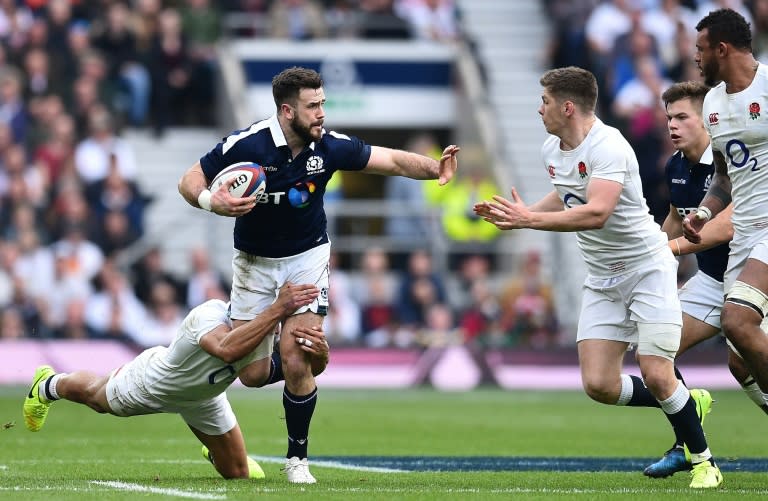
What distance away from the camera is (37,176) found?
2089 centimetres

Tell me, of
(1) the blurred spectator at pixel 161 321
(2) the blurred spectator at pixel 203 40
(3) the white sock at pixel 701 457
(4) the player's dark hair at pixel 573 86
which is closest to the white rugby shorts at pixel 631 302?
(3) the white sock at pixel 701 457

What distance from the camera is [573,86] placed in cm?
948

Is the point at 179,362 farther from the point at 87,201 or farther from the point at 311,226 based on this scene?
the point at 87,201

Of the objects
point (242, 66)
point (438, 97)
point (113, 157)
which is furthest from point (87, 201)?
point (438, 97)

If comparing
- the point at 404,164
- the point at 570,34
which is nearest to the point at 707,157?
the point at 404,164

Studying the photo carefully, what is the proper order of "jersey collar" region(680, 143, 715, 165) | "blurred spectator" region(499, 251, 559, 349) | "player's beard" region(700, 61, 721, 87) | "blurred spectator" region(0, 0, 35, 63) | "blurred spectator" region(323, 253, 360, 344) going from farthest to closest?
"blurred spectator" region(0, 0, 35, 63)
"blurred spectator" region(499, 251, 559, 349)
"blurred spectator" region(323, 253, 360, 344)
"jersey collar" region(680, 143, 715, 165)
"player's beard" region(700, 61, 721, 87)

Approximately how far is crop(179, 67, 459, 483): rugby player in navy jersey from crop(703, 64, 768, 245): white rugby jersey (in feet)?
5.62

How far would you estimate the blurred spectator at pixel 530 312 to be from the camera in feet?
67.7

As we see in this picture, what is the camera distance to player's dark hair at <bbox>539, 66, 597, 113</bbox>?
9.48 m

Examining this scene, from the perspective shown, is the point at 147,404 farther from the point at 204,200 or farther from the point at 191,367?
the point at 204,200

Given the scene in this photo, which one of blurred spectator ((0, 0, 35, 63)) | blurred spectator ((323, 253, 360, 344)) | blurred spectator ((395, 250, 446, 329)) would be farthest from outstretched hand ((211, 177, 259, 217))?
blurred spectator ((0, 0, 35, 63))

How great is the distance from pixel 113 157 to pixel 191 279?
2.12 m

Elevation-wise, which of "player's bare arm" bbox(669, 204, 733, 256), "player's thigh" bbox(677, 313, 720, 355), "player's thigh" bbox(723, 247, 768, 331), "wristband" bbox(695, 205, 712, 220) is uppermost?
"wristband" bbox(695, 205, 712, 220)

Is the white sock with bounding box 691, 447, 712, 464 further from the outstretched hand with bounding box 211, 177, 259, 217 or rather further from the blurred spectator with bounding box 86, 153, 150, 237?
the blurred spectator with bounding box 86, 153, 150, 237
